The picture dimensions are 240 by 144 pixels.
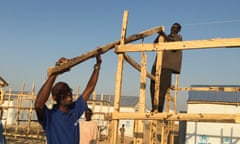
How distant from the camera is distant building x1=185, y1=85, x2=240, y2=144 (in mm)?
16516

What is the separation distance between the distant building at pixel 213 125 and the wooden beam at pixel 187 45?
1204 centimetres

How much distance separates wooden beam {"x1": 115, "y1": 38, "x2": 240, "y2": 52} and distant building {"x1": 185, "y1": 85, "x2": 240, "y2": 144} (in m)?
12.0

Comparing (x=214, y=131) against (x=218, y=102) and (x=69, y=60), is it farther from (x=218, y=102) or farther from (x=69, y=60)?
(x=69, y=60)

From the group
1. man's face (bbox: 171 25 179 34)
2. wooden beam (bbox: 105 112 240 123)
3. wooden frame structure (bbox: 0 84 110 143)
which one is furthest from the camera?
wooden frame structure (bbox: 0 84 110 143)

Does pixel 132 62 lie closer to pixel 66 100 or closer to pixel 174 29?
pixel 174 29

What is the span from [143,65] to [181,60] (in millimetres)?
1204

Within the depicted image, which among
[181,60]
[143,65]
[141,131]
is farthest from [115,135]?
[181,60]

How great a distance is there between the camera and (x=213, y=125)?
17.0m

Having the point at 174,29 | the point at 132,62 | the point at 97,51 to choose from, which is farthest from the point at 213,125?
the point at 97,51

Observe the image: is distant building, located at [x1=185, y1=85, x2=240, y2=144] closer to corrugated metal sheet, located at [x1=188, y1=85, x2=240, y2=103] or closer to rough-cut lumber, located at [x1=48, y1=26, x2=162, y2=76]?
corrugated metal sheet, located at [x1=188, y1=85, x2=240, y2=103]

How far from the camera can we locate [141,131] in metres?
5.88

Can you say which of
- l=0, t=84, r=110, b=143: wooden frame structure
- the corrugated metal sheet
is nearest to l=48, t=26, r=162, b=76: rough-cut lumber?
l=0, t=84, r=110, b=143: wooden frame structure

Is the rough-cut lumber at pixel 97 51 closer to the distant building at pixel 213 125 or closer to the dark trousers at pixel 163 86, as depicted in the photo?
the dark trousers at pixel 163 86

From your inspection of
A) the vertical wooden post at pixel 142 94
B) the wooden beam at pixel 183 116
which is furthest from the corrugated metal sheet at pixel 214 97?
the wooden beam at pixel 183 116
